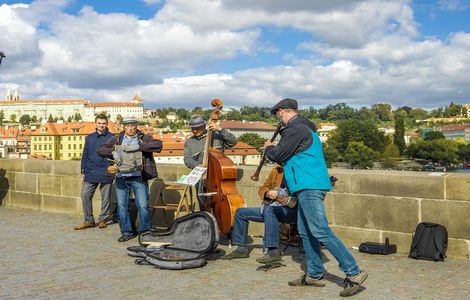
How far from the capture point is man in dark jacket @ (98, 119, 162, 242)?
7824mm

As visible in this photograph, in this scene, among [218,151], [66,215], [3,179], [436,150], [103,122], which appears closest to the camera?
[218,151]

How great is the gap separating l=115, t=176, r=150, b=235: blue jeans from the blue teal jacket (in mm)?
3165

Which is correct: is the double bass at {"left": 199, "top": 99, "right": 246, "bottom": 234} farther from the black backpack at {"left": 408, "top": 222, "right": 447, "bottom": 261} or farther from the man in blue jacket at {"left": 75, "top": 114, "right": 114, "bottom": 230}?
the man in blue jacket at {"left": 75, "top": 114, "right": 114, "bottom": 230}

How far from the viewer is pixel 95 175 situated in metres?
9.27

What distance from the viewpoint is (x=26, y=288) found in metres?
5.44

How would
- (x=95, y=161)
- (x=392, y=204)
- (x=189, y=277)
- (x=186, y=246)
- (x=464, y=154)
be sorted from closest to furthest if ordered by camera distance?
1. (x=189, y=277)
2. (x=186, y=246)
3. (x=392, y=204)
4. (x=95, y=161)
5. (x=464, y=154)

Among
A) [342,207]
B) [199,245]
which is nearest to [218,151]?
[199,245]

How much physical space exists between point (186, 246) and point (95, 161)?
3.31 metres

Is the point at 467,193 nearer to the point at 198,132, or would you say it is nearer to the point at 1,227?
the point at 198,132

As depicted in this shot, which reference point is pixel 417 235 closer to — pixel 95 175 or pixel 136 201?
pixel 136 201

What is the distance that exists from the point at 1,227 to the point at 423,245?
6.50 m

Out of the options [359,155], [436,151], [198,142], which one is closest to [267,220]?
[198,142]

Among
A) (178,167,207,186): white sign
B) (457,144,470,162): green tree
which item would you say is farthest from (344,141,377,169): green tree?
(178,167,207,186): white sign

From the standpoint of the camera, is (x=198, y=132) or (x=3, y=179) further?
(x=3, y=179)
